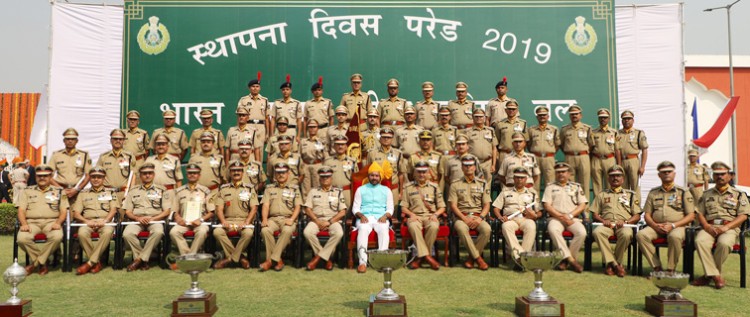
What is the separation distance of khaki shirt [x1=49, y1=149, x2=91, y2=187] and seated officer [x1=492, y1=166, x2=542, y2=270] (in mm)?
5465

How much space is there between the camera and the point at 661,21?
9.02 m

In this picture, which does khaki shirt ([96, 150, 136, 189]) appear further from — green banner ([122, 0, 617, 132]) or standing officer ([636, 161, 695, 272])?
standing officer ([636, 161, 695, 272])

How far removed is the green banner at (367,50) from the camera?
8.98m

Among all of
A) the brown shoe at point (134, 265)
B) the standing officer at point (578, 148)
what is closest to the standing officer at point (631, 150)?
the standing officer at point (578, 148)

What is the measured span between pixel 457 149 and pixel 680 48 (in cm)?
431

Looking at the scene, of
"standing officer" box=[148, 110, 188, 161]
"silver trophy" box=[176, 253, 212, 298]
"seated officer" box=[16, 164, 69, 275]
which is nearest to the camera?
"silver trophy" box=[176, 253, 212, 298]

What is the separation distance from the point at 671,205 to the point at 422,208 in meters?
2.80

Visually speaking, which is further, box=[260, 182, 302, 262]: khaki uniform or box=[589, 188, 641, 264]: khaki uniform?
box=[260, 182, 302, 262]: khaki uniform

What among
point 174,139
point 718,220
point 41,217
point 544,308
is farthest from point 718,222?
point 41,217

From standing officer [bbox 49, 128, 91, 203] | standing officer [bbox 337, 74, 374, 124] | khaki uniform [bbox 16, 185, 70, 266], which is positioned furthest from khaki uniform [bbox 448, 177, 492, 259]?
standing officer [bbox 49, 128, 91, 203]

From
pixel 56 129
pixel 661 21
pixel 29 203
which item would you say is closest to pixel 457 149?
pixel 661 21

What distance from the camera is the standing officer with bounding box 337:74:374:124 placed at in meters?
8.48

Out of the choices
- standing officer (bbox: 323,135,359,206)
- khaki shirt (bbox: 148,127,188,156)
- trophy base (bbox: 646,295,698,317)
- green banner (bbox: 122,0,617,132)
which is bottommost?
trophy base (bbox: 646,295,698,317)

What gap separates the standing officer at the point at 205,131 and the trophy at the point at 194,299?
3746 mm
